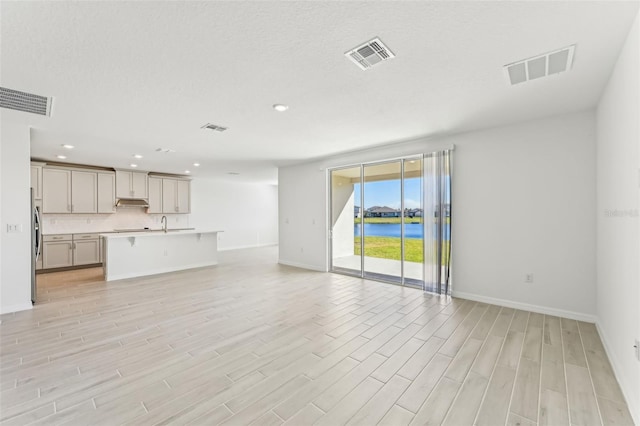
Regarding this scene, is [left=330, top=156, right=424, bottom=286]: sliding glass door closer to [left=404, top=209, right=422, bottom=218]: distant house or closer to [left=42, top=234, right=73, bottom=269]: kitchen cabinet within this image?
[left=404, top=209, right=422, bottom=218]: distant house

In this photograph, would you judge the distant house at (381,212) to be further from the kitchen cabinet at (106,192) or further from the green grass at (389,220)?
the kitchen cabinet at (106,192)

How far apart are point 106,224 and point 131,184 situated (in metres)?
1.33

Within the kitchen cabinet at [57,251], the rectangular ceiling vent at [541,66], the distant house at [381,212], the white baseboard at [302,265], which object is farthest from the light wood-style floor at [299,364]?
the kitchen cabinet at [57,251]

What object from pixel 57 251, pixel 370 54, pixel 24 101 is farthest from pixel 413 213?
pixel 57 251

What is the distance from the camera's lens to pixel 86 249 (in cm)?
698

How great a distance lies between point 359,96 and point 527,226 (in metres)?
3.03

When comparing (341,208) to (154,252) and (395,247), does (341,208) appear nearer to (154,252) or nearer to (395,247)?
(395,247)

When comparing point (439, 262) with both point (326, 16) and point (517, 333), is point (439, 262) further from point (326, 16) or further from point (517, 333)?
point (326, 16)

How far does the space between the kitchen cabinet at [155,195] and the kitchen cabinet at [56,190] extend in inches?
72.7

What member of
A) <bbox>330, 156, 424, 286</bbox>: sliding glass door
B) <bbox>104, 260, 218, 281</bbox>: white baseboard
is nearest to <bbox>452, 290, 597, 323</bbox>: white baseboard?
<bbox>330, 156, 424, 286</bbox>: sliding glass door

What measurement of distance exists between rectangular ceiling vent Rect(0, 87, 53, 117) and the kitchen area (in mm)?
3118

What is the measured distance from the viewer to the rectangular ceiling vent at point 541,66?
225 centimetres

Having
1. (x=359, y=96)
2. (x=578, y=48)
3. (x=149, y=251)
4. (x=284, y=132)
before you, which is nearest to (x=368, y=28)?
(x=359, y=96)

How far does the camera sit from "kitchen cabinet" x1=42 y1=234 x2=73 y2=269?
6.39 m
